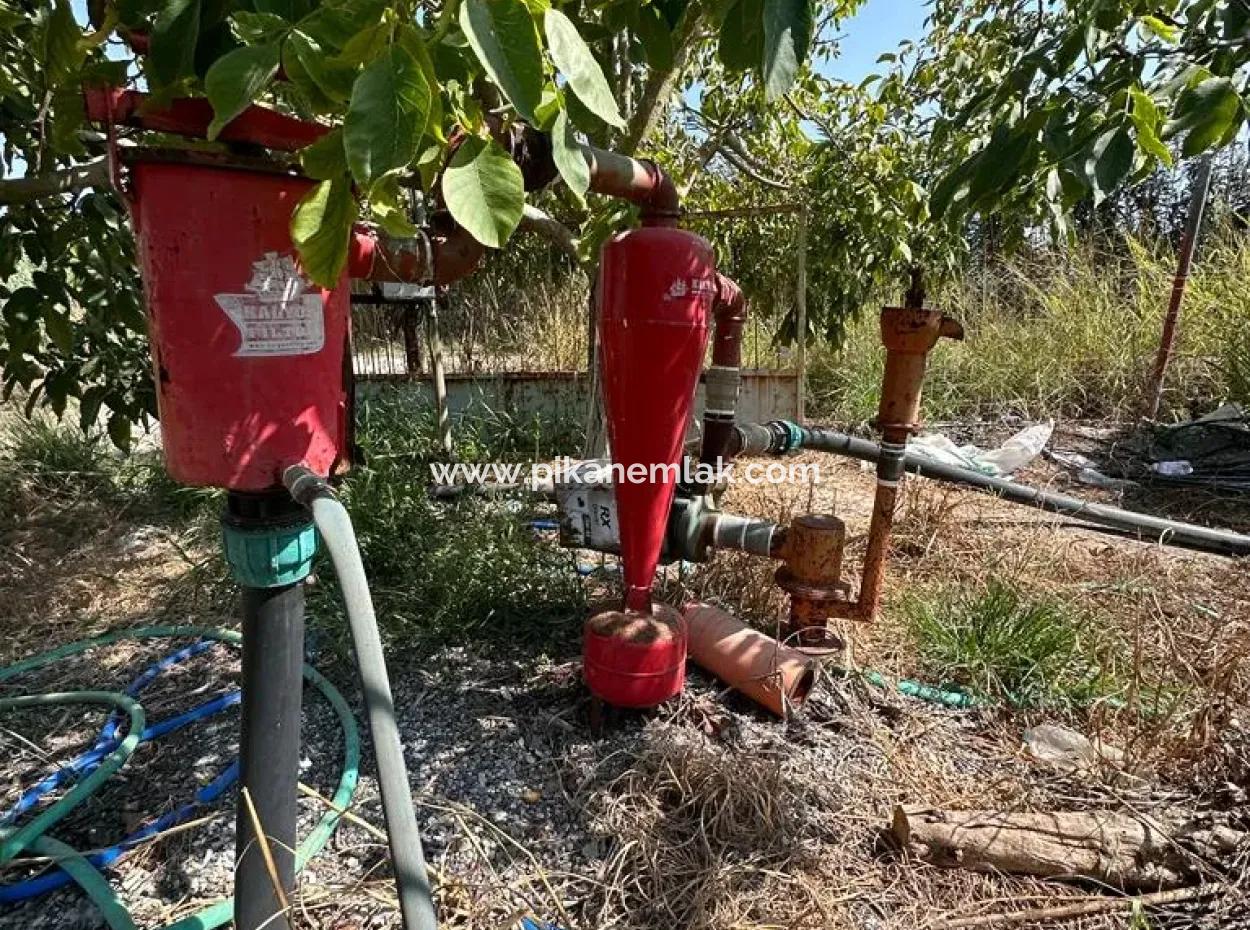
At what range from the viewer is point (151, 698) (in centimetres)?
168

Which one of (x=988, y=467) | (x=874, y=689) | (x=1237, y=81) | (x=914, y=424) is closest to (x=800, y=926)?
(x=874, y=689)

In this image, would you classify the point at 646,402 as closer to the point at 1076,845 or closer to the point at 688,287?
the point at 688,287

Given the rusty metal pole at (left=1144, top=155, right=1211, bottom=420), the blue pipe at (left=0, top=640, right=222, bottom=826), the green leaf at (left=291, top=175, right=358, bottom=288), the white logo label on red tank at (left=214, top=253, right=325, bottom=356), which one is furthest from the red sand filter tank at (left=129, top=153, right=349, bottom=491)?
the rusty metal pole at (left=1144, top=155, right=1211, bottom=420)

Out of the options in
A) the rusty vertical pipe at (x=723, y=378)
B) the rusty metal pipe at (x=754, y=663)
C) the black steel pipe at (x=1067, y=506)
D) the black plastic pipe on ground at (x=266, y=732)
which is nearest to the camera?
the black plastic pipe on ground at (x=266, y=732)

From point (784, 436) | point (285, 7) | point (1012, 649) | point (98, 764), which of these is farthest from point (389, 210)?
point (1012, 649)

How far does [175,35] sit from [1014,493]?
3.03 meters

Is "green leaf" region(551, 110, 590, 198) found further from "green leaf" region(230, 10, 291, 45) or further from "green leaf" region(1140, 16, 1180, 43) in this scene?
"green leaf" region(1140, 16, 1180, 43)

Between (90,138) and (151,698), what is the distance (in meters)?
1.25

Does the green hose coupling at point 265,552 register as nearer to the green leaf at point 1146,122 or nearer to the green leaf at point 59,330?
the green leaf at point 59,330

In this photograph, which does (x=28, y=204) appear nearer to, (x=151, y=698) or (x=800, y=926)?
(x=151, y=698)

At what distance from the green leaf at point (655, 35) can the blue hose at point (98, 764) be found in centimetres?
128

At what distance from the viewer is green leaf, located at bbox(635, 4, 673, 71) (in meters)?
0.85

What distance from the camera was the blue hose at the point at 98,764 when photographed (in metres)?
1.13

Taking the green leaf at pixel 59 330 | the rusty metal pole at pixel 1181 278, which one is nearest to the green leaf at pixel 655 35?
the green leaf at pixel 59 330
